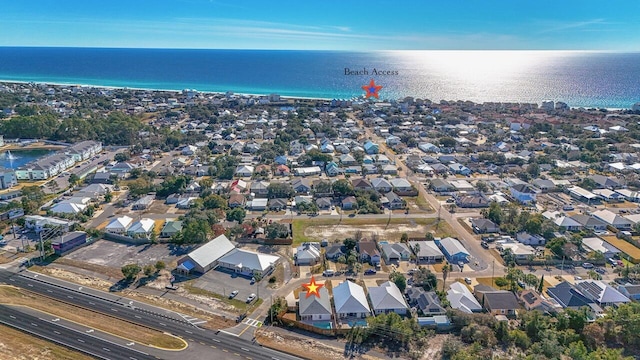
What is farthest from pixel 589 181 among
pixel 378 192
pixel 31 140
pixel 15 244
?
pixel 31 140

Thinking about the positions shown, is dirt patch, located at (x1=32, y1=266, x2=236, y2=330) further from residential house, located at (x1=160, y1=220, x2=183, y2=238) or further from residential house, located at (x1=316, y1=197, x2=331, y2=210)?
residential house, located at (x1=316, y1=197, x2=331, y2=210)

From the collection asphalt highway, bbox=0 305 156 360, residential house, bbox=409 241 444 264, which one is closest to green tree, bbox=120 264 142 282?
asphalt highway, bbox=0 305 156 360

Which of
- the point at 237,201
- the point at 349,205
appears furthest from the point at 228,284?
the point at 349,205

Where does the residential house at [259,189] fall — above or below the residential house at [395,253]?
above

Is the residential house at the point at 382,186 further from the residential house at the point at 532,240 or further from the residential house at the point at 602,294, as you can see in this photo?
the residential house at the point at 602,294

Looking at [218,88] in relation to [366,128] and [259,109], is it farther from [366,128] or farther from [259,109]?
[366,128]

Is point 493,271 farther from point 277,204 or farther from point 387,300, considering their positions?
point 277,204

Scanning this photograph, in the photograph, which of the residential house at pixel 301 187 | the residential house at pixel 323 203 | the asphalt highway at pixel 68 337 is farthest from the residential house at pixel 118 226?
the residential house at pixel 323 203
